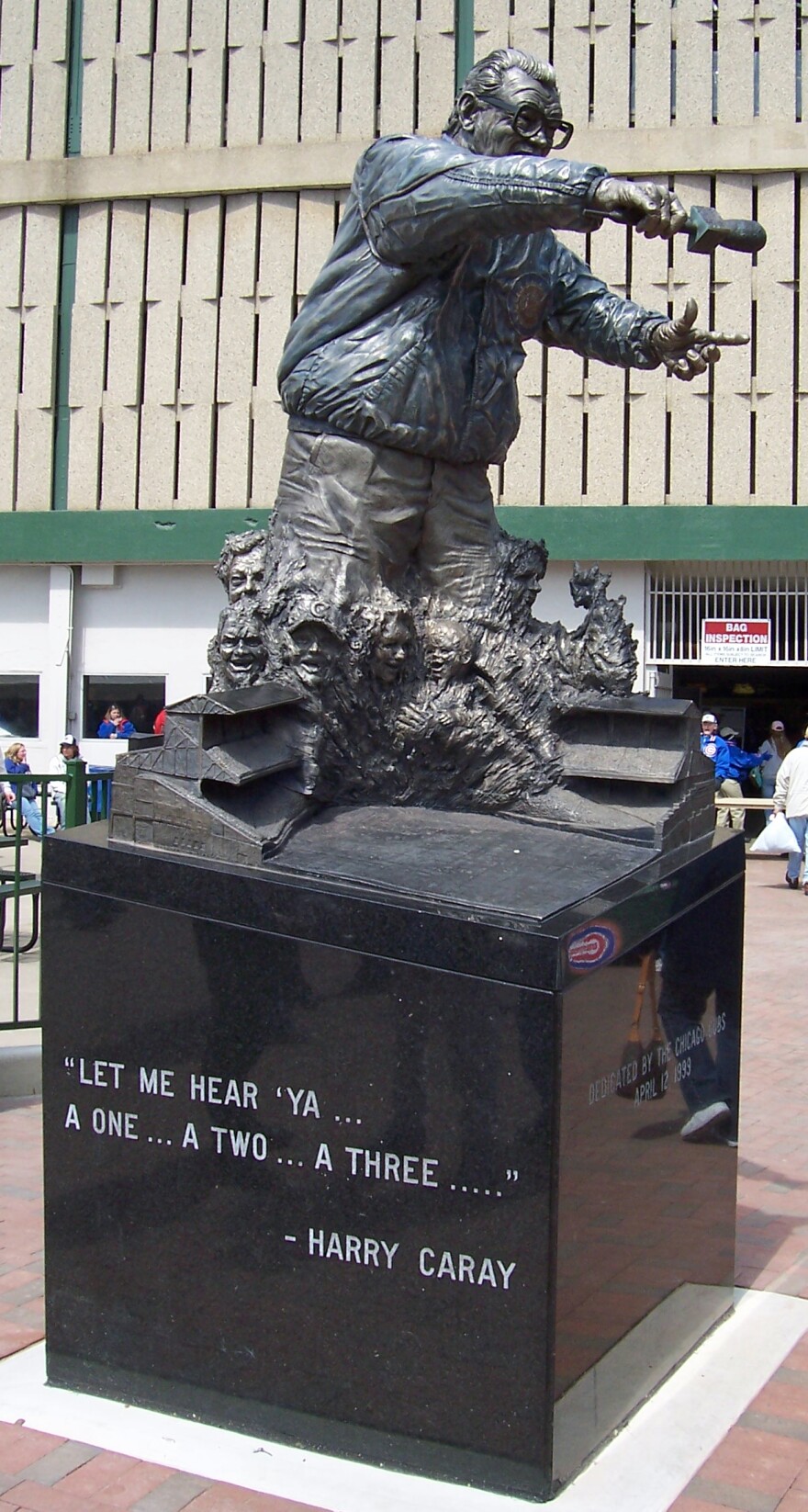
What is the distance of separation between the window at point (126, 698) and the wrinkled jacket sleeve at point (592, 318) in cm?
1590

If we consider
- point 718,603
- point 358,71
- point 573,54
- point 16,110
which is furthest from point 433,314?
point 16,110

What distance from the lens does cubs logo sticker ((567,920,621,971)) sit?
3328 mm

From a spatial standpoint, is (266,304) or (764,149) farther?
(266,304)

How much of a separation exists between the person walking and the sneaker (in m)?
14.7

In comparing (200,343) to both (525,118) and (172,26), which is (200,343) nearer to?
(172,26)

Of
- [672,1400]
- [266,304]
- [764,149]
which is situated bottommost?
[672,1400]

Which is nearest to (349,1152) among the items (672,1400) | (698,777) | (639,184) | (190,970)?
(190,970)

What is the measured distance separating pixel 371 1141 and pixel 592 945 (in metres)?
0.68

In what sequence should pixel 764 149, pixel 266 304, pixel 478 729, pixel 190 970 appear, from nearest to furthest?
pixel 190 970
pixel 478 729
pixel 764 149
pixel 266 304

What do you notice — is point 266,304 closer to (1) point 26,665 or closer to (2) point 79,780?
(1) point 26,665

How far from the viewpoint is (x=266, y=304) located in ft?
65.2

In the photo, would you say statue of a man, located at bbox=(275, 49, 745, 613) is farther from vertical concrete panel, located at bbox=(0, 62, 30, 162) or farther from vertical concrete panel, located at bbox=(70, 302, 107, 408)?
vertical concrete panel, located at bbox=(0, 62, 30, 162)

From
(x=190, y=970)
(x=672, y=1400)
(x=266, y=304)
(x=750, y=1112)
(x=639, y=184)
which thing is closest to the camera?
(x=639, y=184)

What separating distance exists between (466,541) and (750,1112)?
140 inches
